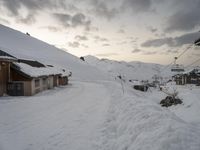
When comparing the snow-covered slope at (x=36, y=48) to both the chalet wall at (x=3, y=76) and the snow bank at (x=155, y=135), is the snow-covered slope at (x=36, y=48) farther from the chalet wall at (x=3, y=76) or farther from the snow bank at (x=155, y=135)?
the snow bank at (x=155, y=135)

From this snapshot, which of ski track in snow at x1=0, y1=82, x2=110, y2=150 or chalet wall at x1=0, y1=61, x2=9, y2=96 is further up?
chalet wall at x1=0, y1=61, x2=9, y2=96

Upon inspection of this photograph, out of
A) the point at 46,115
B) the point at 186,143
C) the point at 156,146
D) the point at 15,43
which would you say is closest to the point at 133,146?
the point at 156,146

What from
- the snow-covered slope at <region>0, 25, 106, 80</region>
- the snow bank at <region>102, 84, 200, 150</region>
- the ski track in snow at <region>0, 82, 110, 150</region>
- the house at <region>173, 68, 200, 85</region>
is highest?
the snow-covered slope at <region>0, 25, 106, 80</region>

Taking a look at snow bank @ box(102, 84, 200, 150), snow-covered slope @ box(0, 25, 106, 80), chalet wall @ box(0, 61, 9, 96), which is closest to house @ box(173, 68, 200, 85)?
chalet wall @ box(0, 61, 9, 96)

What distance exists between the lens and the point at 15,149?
9156 mm

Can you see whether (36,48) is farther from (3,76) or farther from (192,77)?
(3,76)

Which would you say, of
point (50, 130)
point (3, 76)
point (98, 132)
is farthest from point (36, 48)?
point (98, 132)

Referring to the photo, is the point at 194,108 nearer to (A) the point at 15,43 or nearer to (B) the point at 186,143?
(B) the point at 186,143

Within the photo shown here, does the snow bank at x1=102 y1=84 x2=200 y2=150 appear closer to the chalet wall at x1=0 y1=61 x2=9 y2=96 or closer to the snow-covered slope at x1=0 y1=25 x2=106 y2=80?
the chalet wall at x1=0 y1=61 x2=9 y2=96

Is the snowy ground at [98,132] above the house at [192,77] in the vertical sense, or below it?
below

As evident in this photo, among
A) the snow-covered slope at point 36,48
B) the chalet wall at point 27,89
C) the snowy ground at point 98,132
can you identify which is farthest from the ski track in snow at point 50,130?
the snow-covered slope at point 36,48

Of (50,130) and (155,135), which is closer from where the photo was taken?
(155,135)

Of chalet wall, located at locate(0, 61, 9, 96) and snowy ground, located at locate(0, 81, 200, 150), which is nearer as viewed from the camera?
snowy ground, located at locate(0, 81, 200, 150)

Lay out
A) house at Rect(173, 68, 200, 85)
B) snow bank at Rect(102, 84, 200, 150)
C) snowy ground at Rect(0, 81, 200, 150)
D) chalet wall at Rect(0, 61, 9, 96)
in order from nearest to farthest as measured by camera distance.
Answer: snow bank at Rect(102, 84, 200, 150) < snowy ground at Rect(0, 81, 200, 150) < chalet wall at Rect(0, 61, 9, 96) < house at Rect(173, 68, 200, 85)
